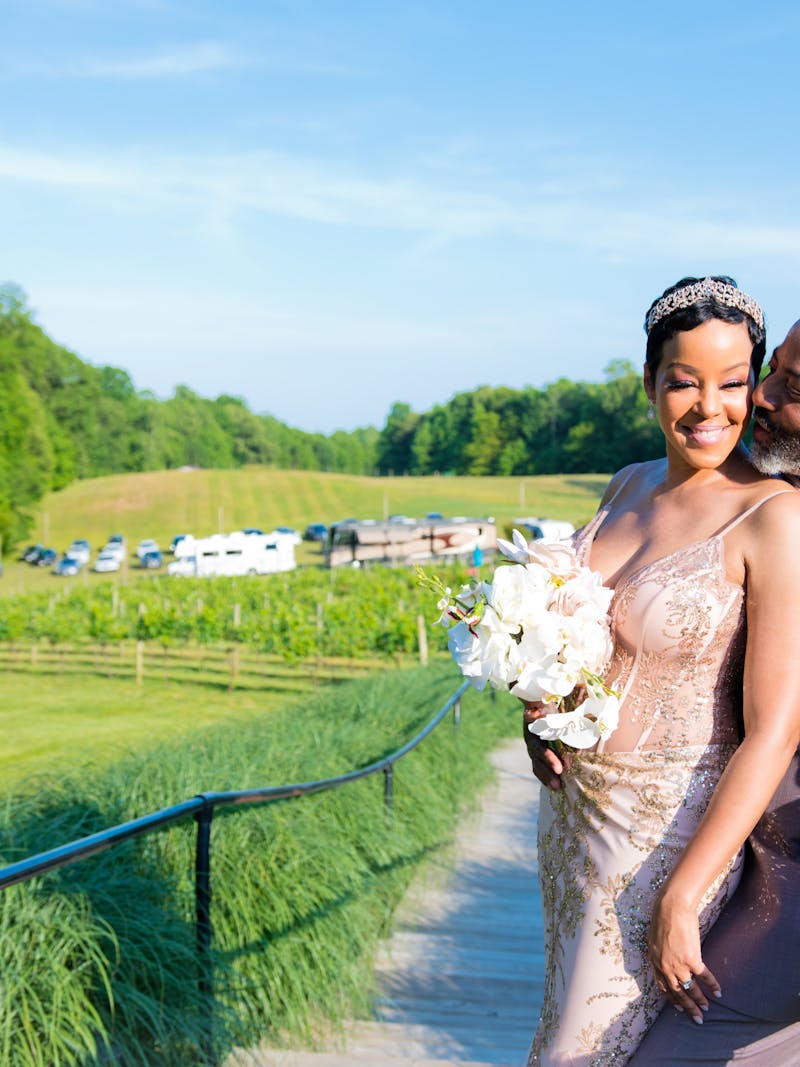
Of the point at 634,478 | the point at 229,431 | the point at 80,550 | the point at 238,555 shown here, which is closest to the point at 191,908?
the point at 634,478

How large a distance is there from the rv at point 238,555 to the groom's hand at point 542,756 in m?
40.0

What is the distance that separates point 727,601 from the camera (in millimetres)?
1698

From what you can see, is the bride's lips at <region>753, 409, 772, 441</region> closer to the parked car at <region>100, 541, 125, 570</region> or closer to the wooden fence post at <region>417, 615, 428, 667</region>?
the wooden fence post at <region>417, 615, 428, 667</region>

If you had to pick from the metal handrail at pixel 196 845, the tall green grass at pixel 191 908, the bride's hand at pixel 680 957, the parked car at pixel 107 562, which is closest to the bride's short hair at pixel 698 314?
the bride's hand at pixel 680 957

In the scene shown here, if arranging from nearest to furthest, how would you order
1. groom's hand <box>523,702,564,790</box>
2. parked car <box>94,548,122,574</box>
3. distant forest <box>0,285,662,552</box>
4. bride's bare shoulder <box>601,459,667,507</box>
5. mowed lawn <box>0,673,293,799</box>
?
1. groom's hand <box>523,702,564,790</box>
2. bride's bare shoulder <box>601,459,667,507</box>
3. mowed lawn <box>0,673,293,799</box>
4. parked car <box>94,548,122,574</box>
5. distant forest <box>0,285,662,552</box>

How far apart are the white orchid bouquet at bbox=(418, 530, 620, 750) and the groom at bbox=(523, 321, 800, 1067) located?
0.27m

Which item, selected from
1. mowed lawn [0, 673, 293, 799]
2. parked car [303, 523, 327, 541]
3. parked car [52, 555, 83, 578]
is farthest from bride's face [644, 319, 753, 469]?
parked car [303, 523, 327, 541]

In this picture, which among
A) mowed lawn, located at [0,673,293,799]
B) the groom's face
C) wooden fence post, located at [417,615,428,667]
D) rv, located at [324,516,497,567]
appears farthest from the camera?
rv, located at [324,516,497,567]

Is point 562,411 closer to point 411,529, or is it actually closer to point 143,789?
point 411,529

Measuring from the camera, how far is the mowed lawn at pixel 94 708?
47.3 feet

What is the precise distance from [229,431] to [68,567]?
6409cm

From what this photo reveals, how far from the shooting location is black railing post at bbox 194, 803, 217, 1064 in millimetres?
3084

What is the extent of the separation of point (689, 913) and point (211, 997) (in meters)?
1.86

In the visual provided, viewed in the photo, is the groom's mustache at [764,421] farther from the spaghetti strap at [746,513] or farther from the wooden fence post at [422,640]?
the wooden fence post at [422,640]
